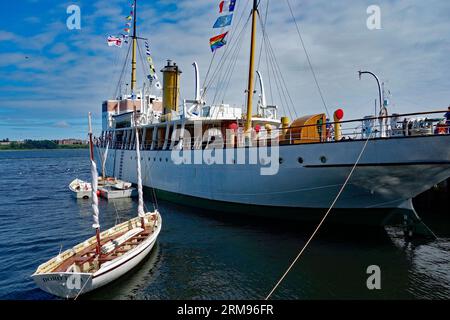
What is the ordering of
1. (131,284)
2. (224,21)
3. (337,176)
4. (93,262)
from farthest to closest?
(224,21) < (337,176) < (131,284) < (93,262)

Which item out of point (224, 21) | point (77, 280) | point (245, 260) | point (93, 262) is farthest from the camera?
point (224, 21)

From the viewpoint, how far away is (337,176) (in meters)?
13.3

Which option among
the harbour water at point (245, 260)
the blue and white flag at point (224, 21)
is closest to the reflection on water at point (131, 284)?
the harbour water at point (245, 260)

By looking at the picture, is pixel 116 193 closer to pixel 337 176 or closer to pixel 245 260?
pixel 245 260

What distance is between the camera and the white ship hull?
11859 mm

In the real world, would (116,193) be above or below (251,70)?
below

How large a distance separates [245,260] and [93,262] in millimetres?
5649

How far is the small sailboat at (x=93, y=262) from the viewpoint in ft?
28.2

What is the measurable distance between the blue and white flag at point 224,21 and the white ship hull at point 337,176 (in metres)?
7.78

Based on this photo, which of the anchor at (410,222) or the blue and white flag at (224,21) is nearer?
the anchor at (410,222)

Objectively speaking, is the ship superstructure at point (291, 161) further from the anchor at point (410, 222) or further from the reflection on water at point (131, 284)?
the reflection on water at point (131, 284)

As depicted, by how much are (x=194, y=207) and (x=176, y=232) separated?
534 centimetres

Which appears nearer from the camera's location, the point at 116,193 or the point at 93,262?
the point at 93,262

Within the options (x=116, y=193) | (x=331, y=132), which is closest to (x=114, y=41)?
(x=116, y=193)
